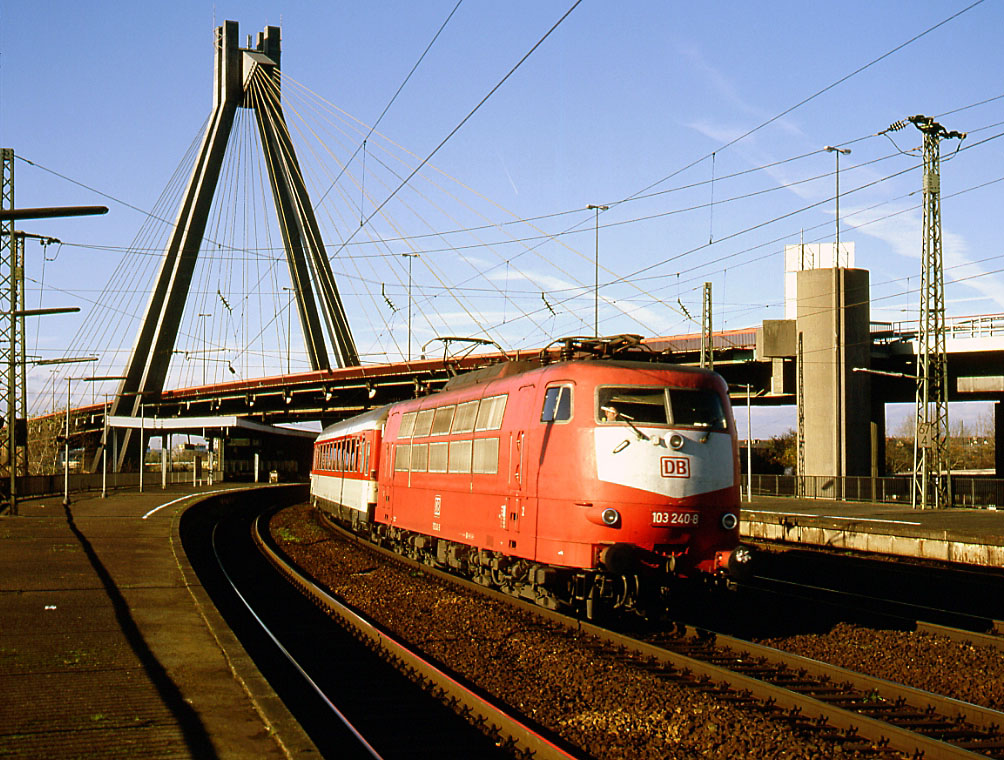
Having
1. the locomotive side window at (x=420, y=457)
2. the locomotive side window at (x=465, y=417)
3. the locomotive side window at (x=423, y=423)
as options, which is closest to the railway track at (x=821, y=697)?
the locomotive side window at (x=465, y=417)

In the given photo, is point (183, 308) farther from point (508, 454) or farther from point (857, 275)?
point (508, 454)

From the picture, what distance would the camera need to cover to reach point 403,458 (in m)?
21.7

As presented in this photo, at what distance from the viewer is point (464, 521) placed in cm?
1691

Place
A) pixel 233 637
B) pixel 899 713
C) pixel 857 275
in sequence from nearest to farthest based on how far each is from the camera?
pixel 899 713, pixel 233 637, pixel 857 275

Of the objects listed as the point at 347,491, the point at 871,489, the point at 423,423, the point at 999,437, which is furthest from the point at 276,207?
the point at 999,437

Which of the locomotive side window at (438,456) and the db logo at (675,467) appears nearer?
the db logo at (675,467)

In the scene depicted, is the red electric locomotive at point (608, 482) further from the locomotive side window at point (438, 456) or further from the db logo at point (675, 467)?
the locomotive side window at point (438, 456)

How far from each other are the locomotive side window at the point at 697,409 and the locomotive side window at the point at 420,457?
7.56 m

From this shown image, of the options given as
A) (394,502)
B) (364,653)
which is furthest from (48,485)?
(364,653)

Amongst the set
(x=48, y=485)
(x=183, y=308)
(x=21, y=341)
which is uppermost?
(x=183, y=308)

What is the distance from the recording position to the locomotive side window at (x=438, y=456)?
18.3m

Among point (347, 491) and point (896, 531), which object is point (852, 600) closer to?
point (896, 531)

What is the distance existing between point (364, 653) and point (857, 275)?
145 ft

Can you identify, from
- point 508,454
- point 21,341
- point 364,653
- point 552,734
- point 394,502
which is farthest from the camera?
point 21,341
